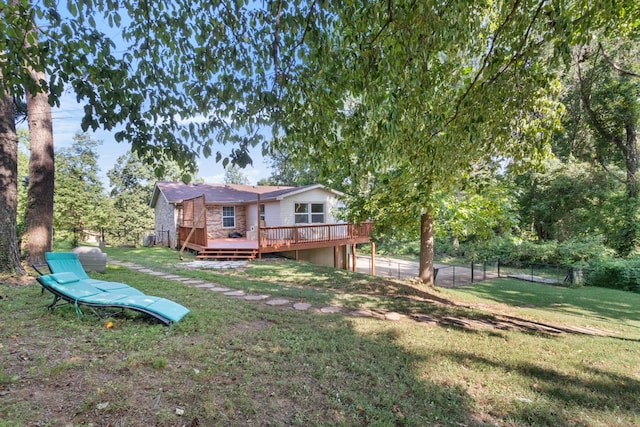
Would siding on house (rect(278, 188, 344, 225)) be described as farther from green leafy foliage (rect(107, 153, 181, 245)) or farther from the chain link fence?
green leafy foliage (rect(107, 153, 181, 245))

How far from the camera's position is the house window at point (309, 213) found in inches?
639

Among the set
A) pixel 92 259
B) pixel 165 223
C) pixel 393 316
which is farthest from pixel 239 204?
pixel 393 316

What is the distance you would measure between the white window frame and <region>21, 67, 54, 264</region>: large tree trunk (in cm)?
1032

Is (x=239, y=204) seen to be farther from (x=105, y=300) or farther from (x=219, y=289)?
(x=105, y=300)

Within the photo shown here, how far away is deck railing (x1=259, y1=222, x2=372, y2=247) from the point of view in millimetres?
13273

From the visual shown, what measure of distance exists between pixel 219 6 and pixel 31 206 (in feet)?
20.7

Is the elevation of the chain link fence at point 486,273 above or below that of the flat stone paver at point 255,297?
below

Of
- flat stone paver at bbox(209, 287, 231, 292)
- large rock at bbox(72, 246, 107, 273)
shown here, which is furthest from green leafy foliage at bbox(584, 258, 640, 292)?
large rock at bbox(72, 246, 107, 273)

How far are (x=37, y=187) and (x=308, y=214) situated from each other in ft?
36.4

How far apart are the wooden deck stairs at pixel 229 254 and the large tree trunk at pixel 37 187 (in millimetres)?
6169

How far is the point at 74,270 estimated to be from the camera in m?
5.30

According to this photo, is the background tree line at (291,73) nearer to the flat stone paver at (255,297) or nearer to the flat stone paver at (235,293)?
the flat stone paver at (255,297)

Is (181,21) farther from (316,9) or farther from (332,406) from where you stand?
(332,406)

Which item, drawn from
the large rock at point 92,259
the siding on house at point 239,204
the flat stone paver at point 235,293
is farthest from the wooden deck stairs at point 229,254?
the flat stone paver at point 235,293
